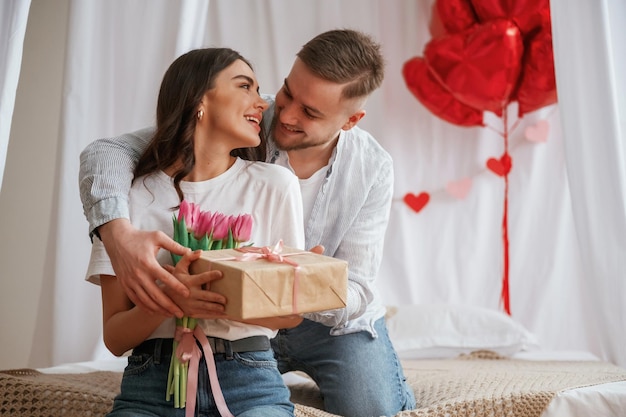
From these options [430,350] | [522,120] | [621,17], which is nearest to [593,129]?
[621,17]

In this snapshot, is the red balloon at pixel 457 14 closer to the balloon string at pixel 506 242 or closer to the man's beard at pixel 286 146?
the balloon string at pixel 506 242

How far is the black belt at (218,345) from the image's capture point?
1.53 meters

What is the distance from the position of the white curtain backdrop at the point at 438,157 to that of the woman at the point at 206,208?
2.12 feet

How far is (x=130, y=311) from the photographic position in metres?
1.49

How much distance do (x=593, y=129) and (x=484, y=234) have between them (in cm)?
135

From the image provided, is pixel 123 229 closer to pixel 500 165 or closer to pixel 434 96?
pixel 434 96

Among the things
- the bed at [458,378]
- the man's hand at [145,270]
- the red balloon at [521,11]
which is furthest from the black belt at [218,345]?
the red balloon at [521,11]

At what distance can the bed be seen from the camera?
6.09ft

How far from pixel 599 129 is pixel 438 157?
136 cm

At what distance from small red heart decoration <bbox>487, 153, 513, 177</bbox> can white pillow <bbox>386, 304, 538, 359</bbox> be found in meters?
0.70

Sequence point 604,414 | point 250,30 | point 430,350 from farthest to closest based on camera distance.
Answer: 1. point 250,30
2. point 430,350
3. point 604,414

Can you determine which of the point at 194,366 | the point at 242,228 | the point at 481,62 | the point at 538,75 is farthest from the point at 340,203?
the point at 538,75

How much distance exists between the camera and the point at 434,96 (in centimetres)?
313

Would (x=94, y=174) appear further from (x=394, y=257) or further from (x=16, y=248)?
(x=394, y=257)
